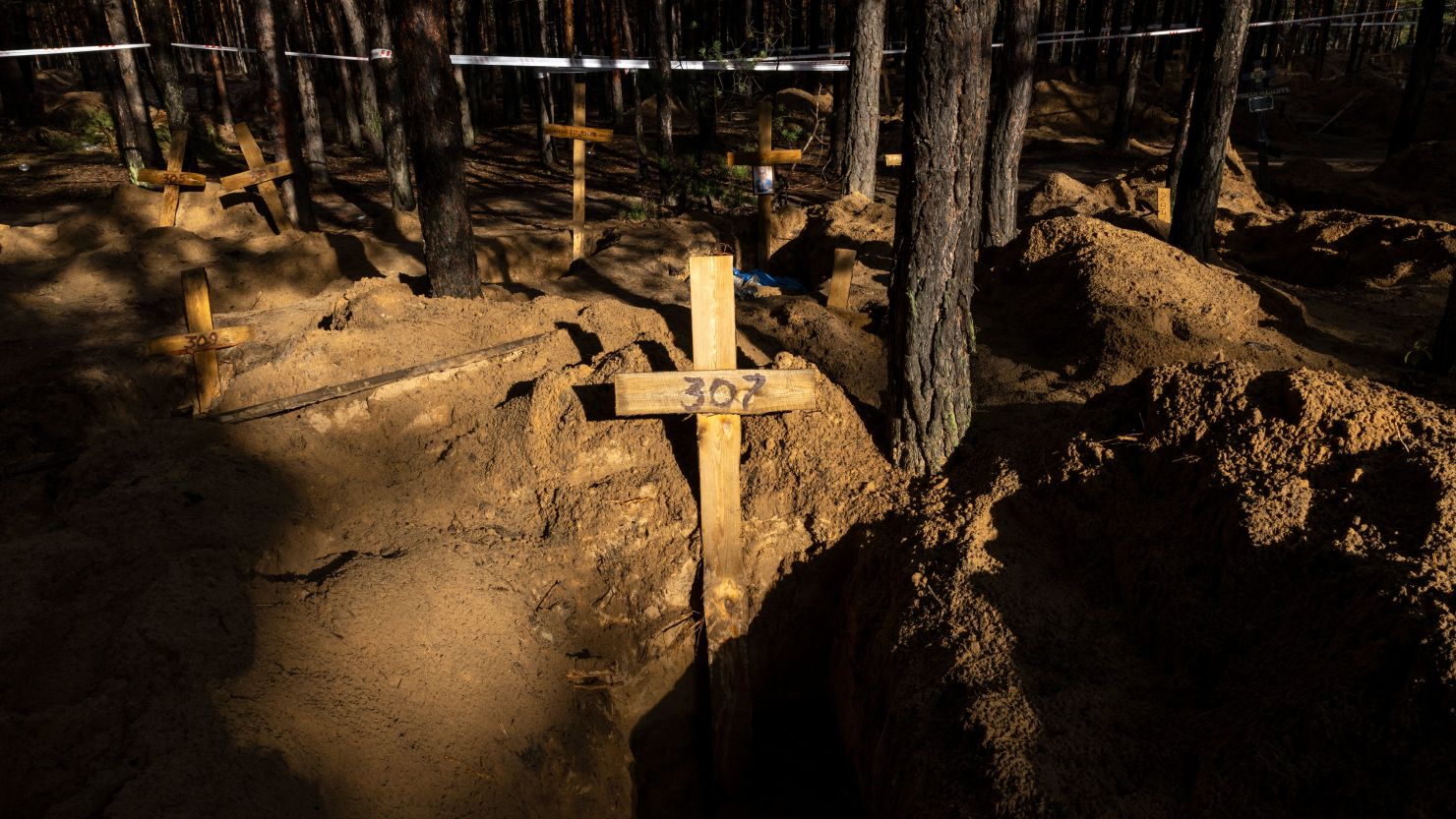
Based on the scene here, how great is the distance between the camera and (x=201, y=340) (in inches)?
218

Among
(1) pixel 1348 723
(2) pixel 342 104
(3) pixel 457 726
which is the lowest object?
(3) pixel 457 726

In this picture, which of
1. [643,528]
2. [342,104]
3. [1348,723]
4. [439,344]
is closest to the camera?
[1348,723]

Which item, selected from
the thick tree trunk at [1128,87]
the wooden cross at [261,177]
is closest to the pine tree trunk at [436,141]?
the wooden cross at [261,177]

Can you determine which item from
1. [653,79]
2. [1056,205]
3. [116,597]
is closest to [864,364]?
[116,597]

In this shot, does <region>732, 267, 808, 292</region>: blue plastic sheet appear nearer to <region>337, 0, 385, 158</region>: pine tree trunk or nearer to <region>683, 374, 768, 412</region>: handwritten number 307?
<region>683, 374, 768, 412</region>: handwritten number 307

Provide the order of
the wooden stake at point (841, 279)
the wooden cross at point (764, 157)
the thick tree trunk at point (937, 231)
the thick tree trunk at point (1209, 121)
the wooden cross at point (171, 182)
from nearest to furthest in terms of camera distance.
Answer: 1. the thick tree trunk at point (937, 231)
2. the wooden stake at point (841, 279)
3. the thick tree trunk at point (1209, 121)
4. the wooden cross at point (764, 157)
5. the wooden cross at point (171, 182)

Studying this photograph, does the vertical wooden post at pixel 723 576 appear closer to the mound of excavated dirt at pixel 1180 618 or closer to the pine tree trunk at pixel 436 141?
the mound of excavated dirt at pixel 1180 618

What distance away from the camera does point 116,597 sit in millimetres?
3807

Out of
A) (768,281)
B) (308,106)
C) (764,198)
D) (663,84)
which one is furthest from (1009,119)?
(308,106)

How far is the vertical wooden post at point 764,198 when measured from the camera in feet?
30.6

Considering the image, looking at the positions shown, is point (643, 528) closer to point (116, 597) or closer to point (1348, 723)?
point (116, 597)

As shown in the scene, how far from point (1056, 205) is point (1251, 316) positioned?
469 centimetres

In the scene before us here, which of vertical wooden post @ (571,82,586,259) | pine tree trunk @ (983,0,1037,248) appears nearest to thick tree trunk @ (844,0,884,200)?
pine tree trunk @ (983,0,1037,248)

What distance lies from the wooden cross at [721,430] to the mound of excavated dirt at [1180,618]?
2.18 ft
